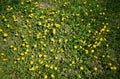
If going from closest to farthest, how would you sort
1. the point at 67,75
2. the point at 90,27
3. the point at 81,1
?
the point at 67,75
the point at 90,27
the point at 81,1

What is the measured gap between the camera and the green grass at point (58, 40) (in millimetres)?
4773

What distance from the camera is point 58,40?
5.39 meters

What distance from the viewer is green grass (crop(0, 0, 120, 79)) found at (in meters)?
4.77

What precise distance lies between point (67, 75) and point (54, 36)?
1.22 meters

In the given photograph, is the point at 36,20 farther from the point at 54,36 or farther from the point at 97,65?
the point at 97,65

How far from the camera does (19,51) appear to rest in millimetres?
5031

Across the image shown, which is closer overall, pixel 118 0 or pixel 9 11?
pixel 9 11

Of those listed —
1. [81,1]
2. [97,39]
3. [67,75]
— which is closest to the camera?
[67,75]

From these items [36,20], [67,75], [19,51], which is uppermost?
[36,20]

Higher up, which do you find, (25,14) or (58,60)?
(25,14)

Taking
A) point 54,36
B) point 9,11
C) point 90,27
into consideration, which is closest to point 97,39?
point 90,27

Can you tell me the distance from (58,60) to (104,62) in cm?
116

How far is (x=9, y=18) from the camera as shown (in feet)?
18.8

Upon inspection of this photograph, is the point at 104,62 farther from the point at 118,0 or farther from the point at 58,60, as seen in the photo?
the point at 118,0
